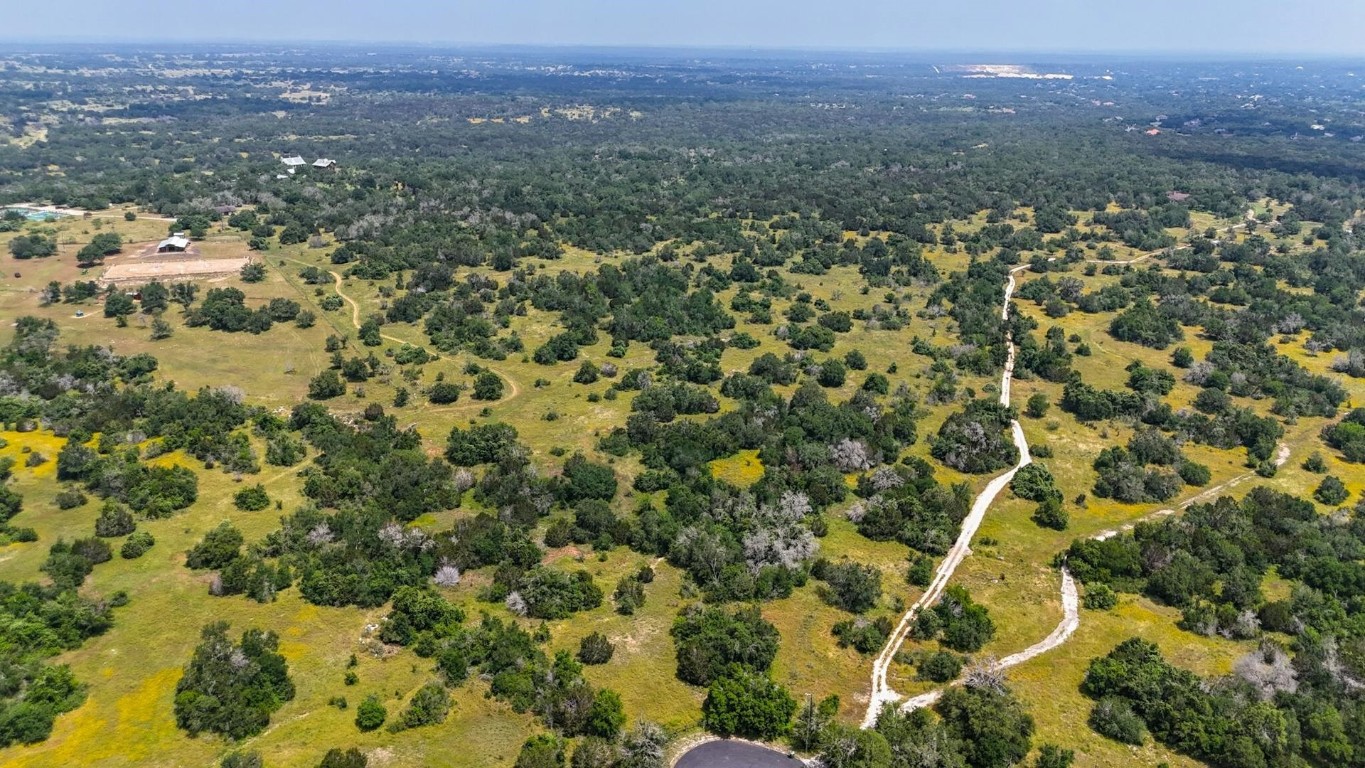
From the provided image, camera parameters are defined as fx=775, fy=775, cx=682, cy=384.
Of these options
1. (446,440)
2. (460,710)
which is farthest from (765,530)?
(446,440)

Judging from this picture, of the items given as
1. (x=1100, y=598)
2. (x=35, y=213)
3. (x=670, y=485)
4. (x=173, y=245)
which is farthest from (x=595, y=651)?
(x=35, y=213)

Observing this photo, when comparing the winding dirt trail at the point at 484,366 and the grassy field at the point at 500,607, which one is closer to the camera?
the grassy field at the point at 500,607

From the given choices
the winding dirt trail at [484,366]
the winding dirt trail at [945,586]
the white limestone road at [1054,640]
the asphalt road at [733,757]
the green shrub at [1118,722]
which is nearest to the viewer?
the asphalt road at [733,757]

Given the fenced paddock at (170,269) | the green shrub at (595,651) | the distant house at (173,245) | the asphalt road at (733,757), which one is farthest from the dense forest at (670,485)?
the distant house at (173,245)

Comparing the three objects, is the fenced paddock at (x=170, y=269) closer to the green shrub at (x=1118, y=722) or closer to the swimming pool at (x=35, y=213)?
the swimming pool at (x=35, y=213)

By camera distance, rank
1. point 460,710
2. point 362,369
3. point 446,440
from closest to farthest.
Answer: point 460,710, point 446,440, point 362,369

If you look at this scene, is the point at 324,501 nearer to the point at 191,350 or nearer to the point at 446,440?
the point at 446,440

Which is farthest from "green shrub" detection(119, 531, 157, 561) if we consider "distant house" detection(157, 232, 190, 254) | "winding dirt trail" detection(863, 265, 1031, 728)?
"distant house" detection(157, 232, 190, 254)
